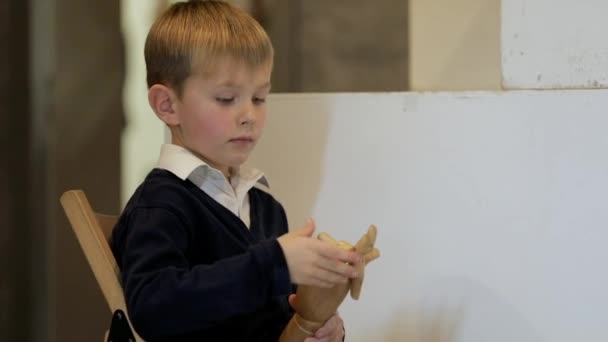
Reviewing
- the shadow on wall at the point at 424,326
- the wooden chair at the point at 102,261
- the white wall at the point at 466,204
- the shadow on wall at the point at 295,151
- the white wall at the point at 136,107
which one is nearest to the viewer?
the wooden chair at the point at 102,261

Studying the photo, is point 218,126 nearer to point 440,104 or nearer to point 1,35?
point 440,104

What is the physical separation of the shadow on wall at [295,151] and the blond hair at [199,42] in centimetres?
37

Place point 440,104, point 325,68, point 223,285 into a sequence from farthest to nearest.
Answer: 1. point 325,68
2. point 440,104
3. point 223,285

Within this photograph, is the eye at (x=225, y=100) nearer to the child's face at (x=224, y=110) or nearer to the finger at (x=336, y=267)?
the child's face at (x=224, y=110)

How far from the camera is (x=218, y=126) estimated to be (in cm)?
102

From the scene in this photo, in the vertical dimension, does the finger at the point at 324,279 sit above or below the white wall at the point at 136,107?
below

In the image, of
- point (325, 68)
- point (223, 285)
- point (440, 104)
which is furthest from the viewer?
point (325, 68)

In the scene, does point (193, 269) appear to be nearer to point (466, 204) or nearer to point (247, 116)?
point (247, 116)

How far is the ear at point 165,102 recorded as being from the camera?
1044 millimetres

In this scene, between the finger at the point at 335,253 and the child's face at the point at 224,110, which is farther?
the child's face at the point at 224,110

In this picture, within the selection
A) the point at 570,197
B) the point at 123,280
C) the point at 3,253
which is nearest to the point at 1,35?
the point at 3,253

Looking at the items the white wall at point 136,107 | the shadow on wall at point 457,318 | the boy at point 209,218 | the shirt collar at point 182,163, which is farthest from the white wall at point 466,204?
the white wall at point 136,107

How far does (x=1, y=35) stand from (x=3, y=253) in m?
0.45

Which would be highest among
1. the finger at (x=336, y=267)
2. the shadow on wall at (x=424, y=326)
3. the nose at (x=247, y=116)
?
the nose at (x=247, y=116)
